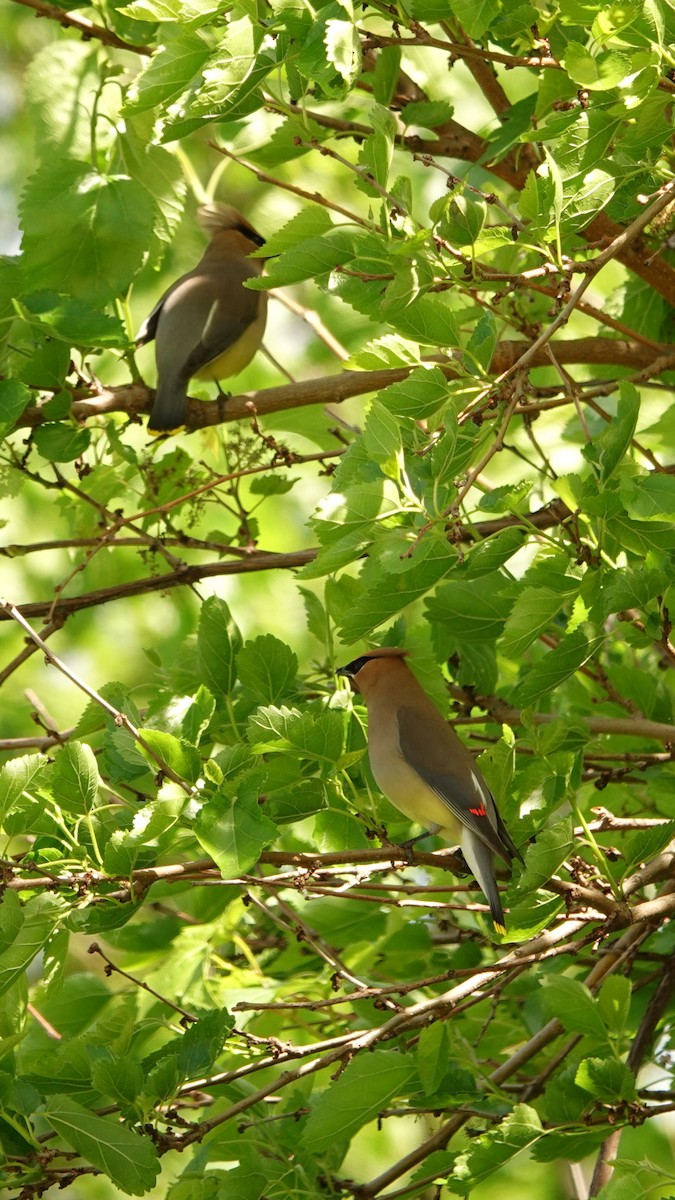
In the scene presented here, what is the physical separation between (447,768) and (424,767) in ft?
0.32

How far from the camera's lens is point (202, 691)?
9.13 ft

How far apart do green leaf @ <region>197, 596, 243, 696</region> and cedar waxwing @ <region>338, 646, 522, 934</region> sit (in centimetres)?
50

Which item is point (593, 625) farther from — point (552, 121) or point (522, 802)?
point (552, 121)

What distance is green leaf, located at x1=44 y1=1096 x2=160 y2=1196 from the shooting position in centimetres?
251

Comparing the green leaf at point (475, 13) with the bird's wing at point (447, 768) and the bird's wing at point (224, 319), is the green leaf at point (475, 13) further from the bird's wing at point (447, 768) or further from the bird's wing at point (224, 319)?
the bird's wing at point (224, 319)

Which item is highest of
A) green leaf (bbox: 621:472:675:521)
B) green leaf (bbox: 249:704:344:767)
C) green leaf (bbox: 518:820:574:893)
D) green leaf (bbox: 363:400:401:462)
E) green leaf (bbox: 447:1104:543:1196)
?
green leaf (bbox: 363:400:401:462)

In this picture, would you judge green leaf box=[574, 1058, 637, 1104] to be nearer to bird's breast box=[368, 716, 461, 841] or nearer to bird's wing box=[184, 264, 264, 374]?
bird's breast box=[368, 716, 461, 841]

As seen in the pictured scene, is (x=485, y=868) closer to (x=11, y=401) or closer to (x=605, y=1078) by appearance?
(x=605, y=1078)

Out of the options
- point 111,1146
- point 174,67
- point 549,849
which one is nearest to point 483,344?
point 174,67

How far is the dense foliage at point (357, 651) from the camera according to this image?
2482 millimetres

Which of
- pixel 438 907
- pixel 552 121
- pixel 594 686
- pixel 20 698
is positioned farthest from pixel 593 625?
pixel 20 698

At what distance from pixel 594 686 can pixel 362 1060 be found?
130 cm

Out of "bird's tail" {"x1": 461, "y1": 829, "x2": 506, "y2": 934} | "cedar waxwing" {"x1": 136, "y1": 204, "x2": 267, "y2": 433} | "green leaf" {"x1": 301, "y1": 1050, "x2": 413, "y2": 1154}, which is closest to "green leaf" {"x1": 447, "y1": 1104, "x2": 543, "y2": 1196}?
"green leaf" {"x1": 301, "y1": 1050, "x2": 413, "y2": 1154}

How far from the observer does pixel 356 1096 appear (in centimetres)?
276
